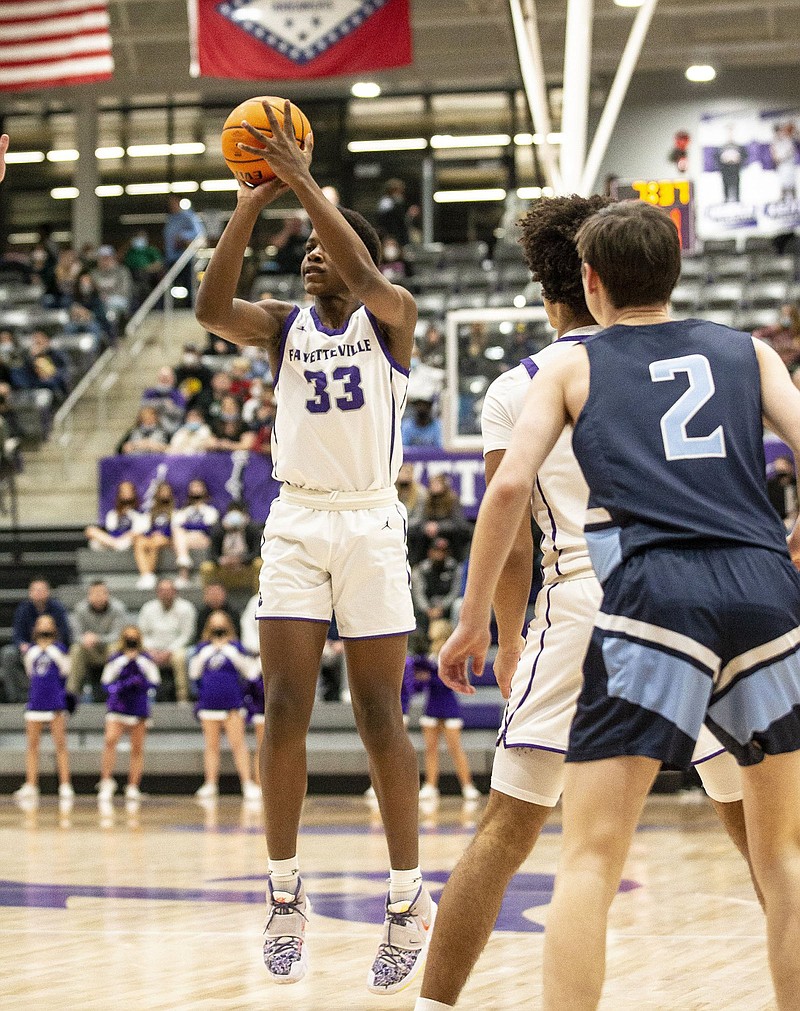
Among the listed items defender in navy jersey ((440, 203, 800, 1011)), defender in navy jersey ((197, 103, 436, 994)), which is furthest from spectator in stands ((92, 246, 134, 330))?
defender in navy jersey ((440, 203, 800, 1011))

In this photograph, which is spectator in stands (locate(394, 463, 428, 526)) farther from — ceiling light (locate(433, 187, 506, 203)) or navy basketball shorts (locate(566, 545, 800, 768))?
navy basketball shorts (locate(566, 545, 800, 768))

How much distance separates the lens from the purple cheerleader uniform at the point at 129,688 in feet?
44.1

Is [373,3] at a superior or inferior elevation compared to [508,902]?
superior

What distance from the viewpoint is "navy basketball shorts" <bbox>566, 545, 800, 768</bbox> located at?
2.99 m

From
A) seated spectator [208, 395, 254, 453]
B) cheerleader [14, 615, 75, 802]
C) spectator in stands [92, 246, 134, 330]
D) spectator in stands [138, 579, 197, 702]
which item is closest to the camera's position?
cheerleader [14, 615, 75, 802]

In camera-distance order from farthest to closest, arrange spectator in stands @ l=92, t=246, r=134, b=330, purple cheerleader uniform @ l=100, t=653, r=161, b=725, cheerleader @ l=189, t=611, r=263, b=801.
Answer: spectator in stands @ l=92, t=246, r=134, b=330 → purple cheerleader uniform @ l=100, t=653, r=161, b=725 → cheerleader @ l=189, t=611, r=263, b=801

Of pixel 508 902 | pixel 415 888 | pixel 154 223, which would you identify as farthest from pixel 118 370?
pixel 415 888

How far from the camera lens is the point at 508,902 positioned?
6844mm

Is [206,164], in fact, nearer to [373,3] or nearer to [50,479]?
[50,479]

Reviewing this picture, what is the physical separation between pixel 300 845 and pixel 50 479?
10992 mm

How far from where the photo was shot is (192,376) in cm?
1916

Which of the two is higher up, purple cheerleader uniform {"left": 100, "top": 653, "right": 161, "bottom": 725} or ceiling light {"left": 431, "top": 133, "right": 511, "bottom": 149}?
ceiling light {"left": 431, "top": 133, "right": 511, "bottom": 149}

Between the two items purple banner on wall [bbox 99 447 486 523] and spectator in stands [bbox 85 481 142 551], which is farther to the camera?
spectator in stands [bbox 85 481 142 551]

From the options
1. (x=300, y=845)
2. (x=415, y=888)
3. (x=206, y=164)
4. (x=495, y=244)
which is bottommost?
(x=300, y=845)
